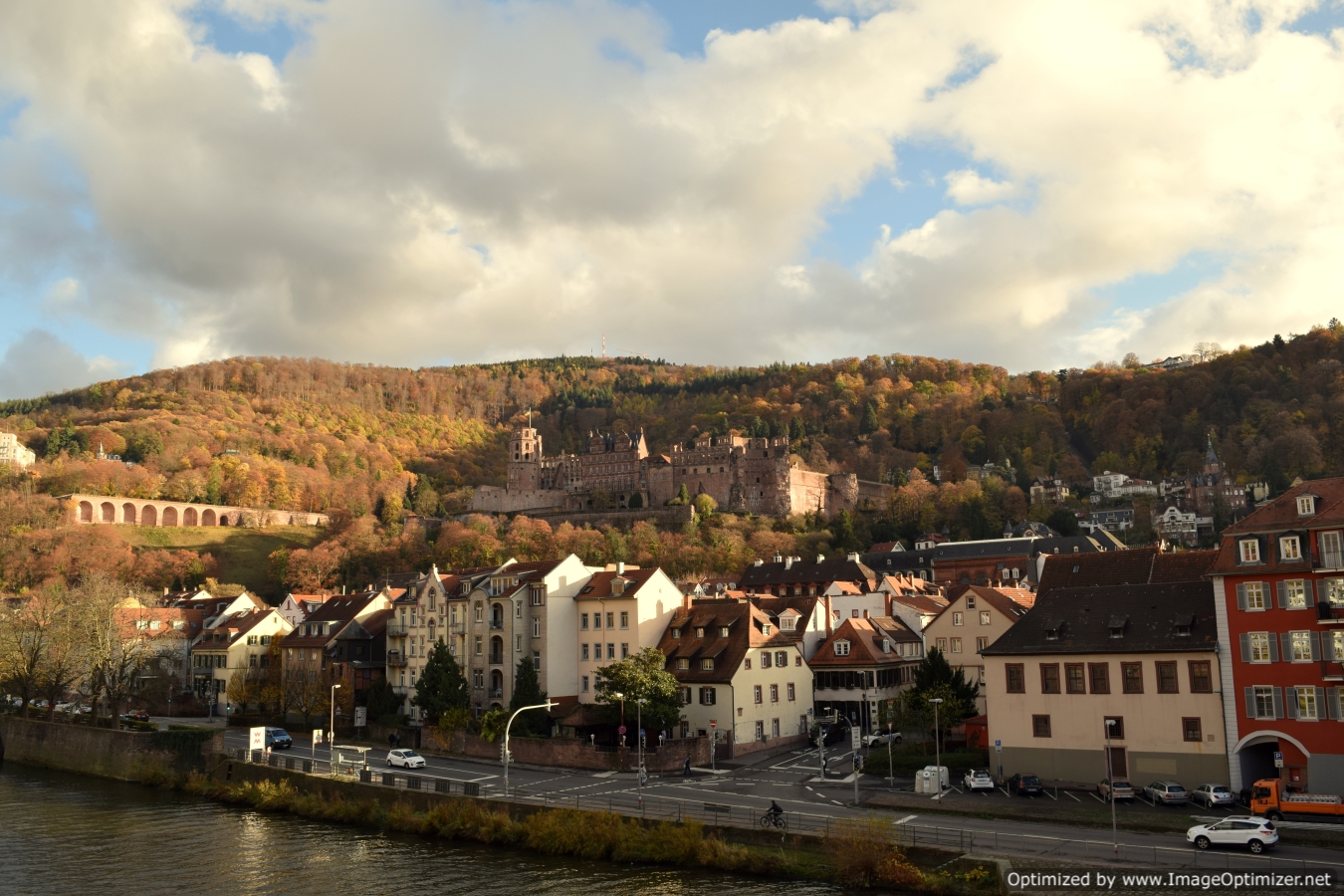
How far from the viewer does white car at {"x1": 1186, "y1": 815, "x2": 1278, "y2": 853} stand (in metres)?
29.9

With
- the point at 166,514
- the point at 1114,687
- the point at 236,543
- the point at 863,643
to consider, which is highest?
the point at 166,514

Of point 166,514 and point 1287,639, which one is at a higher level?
point 166,514

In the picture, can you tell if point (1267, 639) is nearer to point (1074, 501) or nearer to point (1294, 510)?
point (1294, 510)

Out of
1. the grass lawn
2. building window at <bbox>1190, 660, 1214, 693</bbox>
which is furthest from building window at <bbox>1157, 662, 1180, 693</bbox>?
the grass lawn

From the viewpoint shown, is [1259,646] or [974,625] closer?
[1259,646]

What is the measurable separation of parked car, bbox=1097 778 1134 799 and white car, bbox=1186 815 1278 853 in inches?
256

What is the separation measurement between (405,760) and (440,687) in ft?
27.2

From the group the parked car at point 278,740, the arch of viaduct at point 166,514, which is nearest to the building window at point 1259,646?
the parked car at point 278,740

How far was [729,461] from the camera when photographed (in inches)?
6909

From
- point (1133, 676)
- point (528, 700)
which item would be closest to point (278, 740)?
point (528, 700)

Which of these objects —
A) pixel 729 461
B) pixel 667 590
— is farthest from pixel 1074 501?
pixel 667 590

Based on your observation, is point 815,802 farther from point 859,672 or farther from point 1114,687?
point 859,672

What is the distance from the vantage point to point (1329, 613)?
37.3 metres

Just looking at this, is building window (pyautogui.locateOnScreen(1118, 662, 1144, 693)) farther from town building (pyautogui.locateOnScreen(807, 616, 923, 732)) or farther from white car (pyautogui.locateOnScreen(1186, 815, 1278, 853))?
town building (pyautogui.locateOnScreen(807, 616, 923, 732))
